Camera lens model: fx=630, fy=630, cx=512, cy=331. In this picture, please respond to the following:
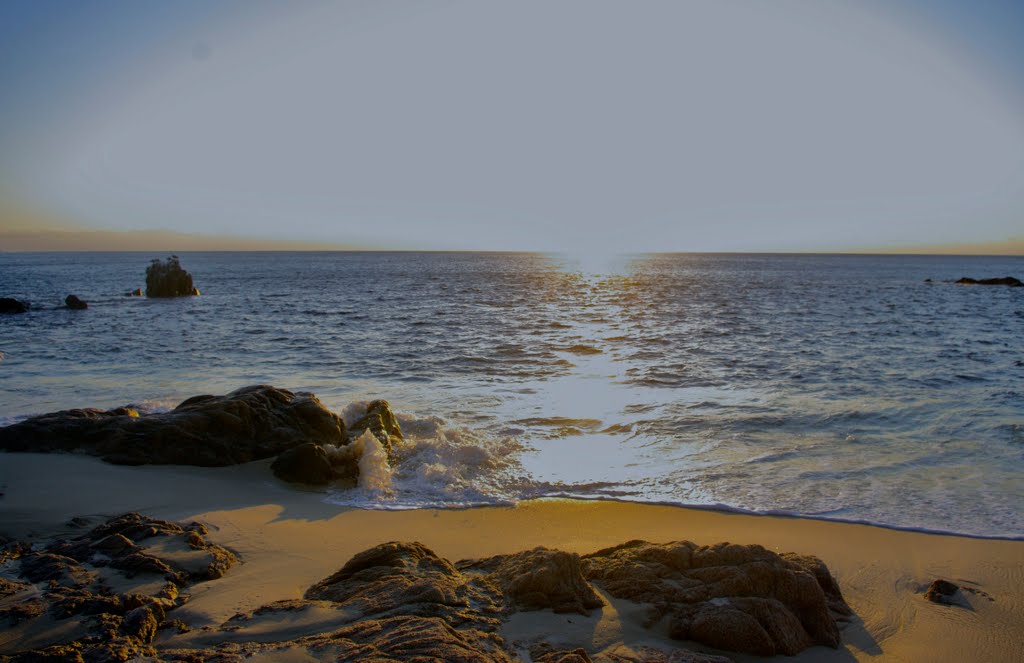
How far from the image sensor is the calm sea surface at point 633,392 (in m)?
8.35

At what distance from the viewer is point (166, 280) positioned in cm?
4406

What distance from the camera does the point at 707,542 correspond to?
260 inches

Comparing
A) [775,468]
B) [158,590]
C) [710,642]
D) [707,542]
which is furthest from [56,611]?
[775,468]

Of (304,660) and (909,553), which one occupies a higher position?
(304,660)

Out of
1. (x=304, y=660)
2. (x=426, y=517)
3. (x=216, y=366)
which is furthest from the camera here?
(x=216, y=366)

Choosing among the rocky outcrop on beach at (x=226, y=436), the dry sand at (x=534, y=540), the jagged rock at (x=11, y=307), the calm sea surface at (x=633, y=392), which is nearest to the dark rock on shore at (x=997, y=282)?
the calm sea surface at (x=633, y=392)

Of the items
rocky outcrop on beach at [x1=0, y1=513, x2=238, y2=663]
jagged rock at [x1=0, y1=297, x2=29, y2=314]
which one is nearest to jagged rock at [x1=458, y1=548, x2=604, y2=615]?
rocky outcrop on beach at [x1=0, y1=513, x2=238, y2=663]

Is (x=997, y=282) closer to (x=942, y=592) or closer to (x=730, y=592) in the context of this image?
(x=942, y=592)

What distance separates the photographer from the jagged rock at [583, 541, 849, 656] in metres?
4.55

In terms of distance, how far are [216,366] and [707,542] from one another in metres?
15.0

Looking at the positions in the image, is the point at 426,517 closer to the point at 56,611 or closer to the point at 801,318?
the point at 56,611

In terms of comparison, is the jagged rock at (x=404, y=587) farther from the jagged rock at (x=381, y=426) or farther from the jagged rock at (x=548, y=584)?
the jagged rock at (x=381, y=426)

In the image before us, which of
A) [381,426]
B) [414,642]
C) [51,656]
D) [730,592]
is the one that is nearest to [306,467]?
[381,426]

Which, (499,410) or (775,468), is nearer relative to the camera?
(775,468)
